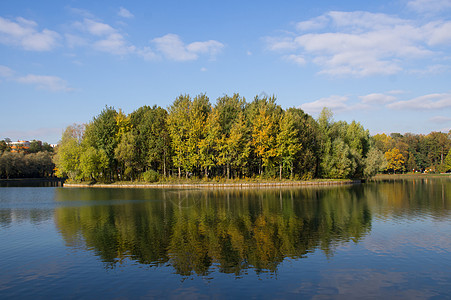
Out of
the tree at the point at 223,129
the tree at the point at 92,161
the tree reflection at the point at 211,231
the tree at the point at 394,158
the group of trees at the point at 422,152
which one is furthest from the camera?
the group of trees at the point at 422,152

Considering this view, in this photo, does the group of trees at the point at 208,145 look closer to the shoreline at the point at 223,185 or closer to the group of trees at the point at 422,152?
the shoreline at the point at 223,185

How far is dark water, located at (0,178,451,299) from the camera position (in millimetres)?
15406

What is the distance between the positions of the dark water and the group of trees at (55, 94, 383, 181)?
41.9m

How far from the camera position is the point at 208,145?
77000 millimetres

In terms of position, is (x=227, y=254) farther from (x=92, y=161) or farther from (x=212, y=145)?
(x=92, y=161)

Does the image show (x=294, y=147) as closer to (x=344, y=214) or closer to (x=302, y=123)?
(x=302, y=123)

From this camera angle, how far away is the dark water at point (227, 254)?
15.4 meters

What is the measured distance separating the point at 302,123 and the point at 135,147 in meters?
42.9

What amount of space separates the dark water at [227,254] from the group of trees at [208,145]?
138ft

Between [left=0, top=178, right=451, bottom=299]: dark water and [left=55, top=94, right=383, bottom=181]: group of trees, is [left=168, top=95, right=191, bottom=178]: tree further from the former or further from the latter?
[left=0, top=178, right=451, bottom=299]: dark water

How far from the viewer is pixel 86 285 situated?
52.5ft

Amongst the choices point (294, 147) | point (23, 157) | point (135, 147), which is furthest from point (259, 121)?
point (23, 157)

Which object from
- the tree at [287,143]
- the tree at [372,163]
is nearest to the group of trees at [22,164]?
the tree at [287,143]

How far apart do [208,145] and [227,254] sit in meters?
57.0
